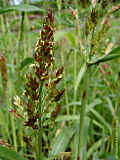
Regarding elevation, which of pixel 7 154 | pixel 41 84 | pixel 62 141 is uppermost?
pixel 41 84

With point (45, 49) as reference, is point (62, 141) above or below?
below

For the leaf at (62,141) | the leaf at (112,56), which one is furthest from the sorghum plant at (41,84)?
the leaf at (62,141)

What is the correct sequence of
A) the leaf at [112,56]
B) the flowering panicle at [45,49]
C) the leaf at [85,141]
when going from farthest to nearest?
the leaf at [85,141], the leaf at [112,56], the flowering panicle at [45,49]

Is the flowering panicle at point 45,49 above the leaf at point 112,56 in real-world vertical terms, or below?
above

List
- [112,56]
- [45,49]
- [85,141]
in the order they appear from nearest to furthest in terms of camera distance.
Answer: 1. [45,49]
2. [112,56]
3. [85,141]

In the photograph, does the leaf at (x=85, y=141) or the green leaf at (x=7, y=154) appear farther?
the leaf at (x=85, y=141)

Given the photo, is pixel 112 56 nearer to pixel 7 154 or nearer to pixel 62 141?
pixel 7 154

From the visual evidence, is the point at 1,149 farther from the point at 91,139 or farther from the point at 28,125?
the point at 91,139

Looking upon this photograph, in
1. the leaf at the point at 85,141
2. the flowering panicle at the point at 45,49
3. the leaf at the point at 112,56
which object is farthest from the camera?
the leaf at the point at 85,141

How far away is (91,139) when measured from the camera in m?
1.24

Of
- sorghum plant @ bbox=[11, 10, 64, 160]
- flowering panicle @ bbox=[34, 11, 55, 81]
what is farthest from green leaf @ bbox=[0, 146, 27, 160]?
flowering panicle @ bbox=[34, 11, 55, 81]

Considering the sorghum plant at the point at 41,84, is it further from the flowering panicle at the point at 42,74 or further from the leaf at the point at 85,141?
the leaf at the point at 85,141

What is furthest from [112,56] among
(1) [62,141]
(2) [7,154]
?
(1) [62,141]

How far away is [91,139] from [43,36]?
100 cm
